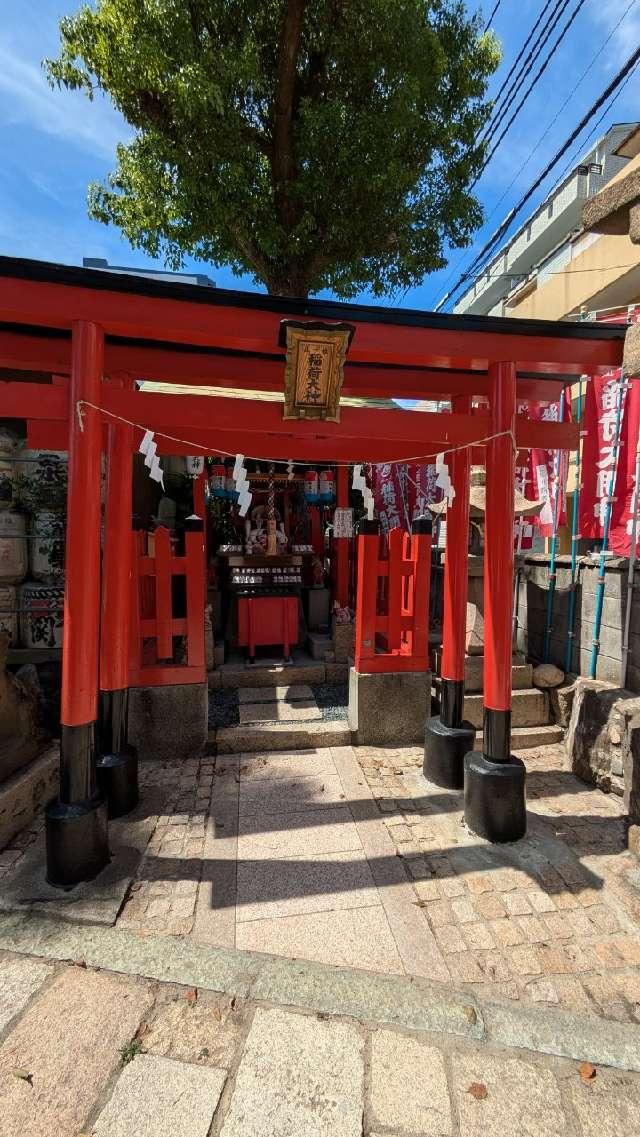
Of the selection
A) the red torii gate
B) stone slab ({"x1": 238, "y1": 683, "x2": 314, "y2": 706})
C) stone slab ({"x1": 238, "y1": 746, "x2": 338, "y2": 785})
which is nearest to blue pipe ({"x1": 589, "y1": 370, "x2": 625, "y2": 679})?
the red torii gate

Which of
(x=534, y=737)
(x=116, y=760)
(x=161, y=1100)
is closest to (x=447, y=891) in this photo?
(x=161, y=1100)

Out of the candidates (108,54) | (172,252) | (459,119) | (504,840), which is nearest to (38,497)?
(172,252)

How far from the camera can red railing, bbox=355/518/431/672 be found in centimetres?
604

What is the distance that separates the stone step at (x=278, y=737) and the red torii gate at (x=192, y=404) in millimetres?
1463

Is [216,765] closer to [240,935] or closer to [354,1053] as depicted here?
[240,935]

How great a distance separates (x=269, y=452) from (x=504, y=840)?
4465mm

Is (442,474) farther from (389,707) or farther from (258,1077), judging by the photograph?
(258,1077)

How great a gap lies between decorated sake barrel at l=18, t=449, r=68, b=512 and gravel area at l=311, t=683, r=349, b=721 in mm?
4602

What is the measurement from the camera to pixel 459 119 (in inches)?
378

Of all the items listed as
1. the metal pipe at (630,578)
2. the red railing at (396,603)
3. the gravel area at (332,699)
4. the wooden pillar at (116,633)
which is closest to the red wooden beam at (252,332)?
the wooden pillar at (116,633)

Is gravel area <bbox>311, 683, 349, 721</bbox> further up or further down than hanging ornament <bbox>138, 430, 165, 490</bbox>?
further down

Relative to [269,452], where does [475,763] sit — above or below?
below

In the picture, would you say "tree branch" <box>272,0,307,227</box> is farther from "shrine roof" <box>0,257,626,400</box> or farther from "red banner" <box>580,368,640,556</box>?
"red banner" <box>580,368,640,556</box>

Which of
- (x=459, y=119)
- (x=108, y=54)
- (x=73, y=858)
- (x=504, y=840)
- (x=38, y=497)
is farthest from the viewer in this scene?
(x=459, y=119)
